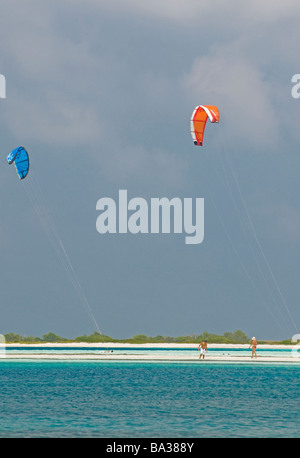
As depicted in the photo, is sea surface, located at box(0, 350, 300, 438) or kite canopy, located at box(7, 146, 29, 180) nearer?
→ sea surface, located at box(0, 350, 300, 438)

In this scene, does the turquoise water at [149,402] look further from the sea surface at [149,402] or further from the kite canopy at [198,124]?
the kite canopy at [198,124]

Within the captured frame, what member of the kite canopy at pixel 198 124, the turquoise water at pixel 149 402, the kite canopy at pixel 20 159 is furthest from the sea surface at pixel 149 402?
the kite canopy at pixel 198 124

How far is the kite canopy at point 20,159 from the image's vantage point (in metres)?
39.8

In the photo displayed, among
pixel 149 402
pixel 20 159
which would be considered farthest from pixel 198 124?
pixel 149 402

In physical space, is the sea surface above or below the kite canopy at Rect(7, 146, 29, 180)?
below

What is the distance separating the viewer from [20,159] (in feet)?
133

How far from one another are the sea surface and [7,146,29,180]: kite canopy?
12364 mm

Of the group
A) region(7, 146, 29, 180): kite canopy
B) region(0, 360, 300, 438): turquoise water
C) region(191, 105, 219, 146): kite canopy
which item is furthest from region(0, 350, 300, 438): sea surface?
region(191, 105, 219, 146): kite canopy

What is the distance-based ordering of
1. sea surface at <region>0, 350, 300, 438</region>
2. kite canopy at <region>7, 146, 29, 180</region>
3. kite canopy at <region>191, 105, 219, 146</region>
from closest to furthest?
sea surface at <region>0, 350, 300, 438</region>
kite canopy at <region>191, 105, 219, 146</region>
kite canopy at <region>7, 146, 29, 180</region>

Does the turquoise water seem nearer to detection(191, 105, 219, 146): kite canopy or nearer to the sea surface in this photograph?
the sea surface

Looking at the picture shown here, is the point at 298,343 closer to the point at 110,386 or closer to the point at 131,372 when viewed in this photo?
the point at 131,372

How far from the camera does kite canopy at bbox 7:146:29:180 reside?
131ft

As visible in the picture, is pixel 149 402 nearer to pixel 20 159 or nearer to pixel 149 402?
pixel 149 402

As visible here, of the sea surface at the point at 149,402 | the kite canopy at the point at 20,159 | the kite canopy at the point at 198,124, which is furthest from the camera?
the kite canopy at the point at 20,159
